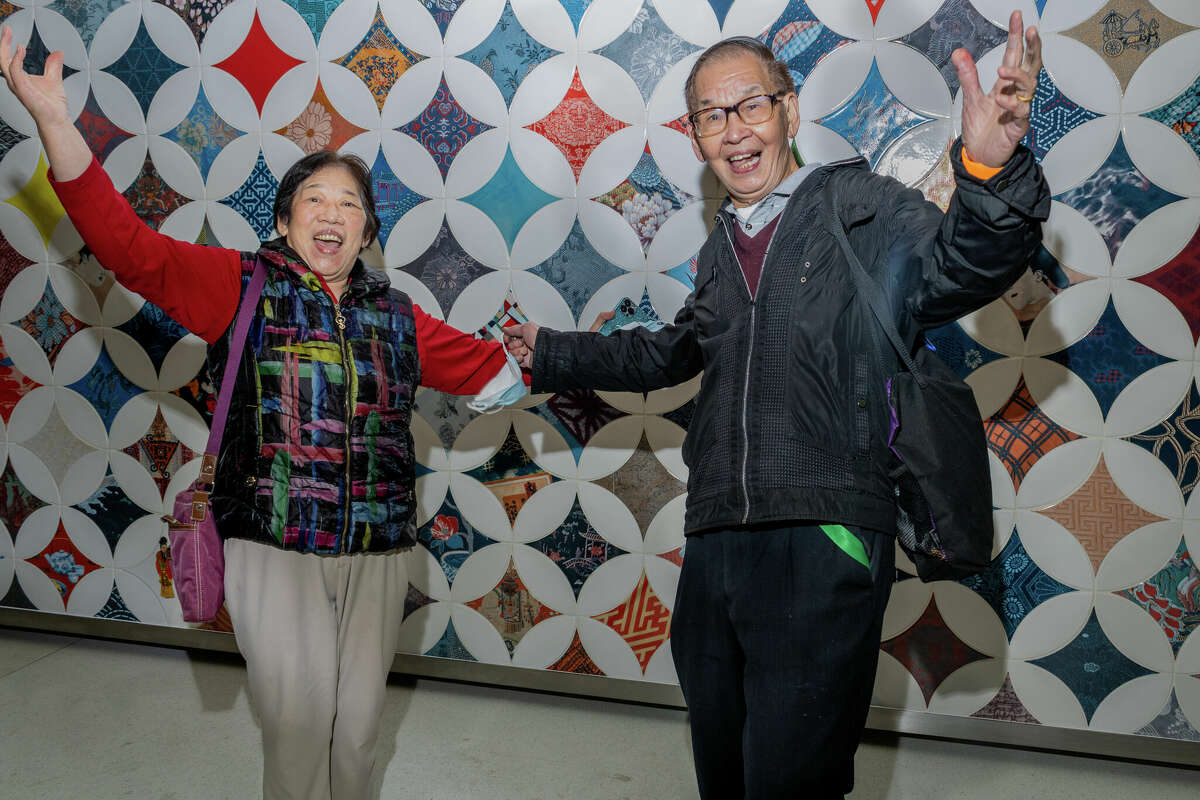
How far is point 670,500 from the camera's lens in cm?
246

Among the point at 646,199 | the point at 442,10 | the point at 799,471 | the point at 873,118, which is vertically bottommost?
the point at 799,471

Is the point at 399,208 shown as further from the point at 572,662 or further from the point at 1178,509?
the point at 1178,509

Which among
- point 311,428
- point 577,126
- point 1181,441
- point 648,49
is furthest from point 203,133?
point 1181,441

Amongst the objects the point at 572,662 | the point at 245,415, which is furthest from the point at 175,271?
the point at 572,662

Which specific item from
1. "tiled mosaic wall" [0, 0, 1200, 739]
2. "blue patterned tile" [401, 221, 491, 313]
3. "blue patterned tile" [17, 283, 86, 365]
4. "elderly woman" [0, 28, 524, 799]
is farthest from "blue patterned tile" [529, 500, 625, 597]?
"blue patterned tile" [17, 283, 86, 365]

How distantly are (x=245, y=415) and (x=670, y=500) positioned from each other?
122 cm

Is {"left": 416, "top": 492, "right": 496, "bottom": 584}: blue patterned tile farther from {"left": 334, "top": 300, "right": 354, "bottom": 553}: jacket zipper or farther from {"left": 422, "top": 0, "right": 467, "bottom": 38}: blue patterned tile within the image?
{"left": 422, "top": 0, "right": 467, "bottom": 38}: blue patterned tile

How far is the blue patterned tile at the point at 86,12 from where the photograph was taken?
2.72 meters

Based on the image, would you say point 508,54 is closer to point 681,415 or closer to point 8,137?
point 681,415

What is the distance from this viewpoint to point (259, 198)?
2.64m

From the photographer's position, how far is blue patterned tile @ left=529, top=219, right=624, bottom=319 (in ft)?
8.04

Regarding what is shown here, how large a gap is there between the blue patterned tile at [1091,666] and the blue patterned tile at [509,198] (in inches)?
72.0

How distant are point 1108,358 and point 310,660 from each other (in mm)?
1992

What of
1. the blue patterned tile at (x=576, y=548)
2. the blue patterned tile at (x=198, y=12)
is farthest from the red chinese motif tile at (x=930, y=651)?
the blue patterned tile at (x=198, y=12)
